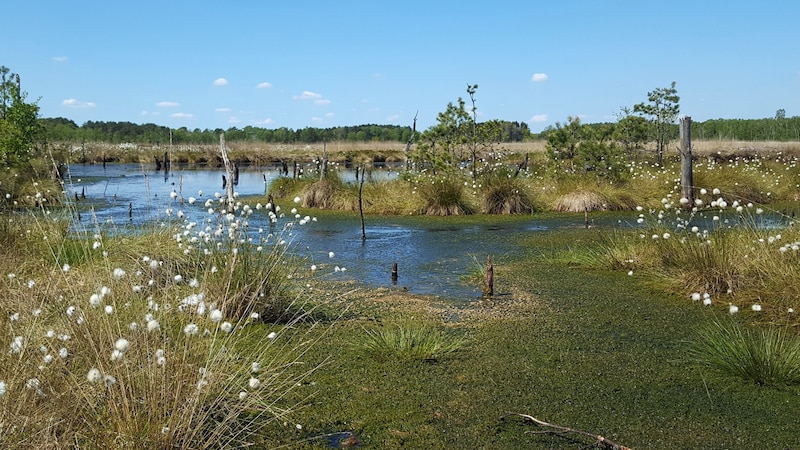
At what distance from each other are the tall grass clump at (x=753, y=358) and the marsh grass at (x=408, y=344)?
1.88m

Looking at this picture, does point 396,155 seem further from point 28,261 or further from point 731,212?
point 28,261

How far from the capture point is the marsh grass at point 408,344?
5.33 m

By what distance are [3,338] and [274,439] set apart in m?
1.64

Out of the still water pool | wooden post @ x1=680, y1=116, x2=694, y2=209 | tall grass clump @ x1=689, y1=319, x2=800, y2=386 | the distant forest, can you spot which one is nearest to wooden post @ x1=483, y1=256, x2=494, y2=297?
the still water pool

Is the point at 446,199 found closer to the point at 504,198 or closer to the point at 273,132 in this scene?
the point at 504,198

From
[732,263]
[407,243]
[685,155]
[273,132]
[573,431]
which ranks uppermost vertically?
[273,132]

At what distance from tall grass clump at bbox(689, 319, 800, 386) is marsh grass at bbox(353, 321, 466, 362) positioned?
6.18 ft

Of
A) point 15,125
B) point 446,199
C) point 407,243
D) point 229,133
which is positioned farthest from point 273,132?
point 407,243

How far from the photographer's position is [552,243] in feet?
37.9

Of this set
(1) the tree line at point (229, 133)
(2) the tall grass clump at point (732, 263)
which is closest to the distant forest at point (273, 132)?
(1) the tree line at point (229, 133)

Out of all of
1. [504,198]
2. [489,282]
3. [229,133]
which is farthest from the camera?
[229,133]

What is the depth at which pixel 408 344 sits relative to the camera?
5.42 meters

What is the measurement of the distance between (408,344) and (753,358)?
97.3 inches

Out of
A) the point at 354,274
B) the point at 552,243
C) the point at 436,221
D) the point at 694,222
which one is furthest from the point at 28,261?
the point at 694,222
